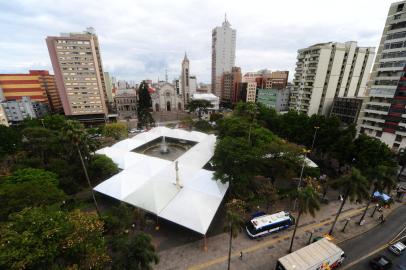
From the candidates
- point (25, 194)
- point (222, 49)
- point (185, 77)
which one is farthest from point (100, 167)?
point (222, 49)

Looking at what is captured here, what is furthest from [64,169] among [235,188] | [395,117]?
[395,117]

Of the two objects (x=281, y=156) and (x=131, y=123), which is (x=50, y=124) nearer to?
(x=131, y=123)

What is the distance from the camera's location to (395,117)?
43812 millimetres

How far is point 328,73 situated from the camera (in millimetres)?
62406

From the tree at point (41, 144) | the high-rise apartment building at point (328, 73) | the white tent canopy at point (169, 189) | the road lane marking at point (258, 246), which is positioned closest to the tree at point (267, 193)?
the road lane marking at point (258, 246)

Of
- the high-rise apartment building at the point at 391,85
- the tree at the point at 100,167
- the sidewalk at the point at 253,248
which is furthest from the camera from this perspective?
the high-rise apartment building at the point at 391,85

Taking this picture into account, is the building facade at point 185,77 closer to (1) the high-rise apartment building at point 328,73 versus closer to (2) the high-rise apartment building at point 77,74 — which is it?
(2) the high-rise apartment building at point 77,74

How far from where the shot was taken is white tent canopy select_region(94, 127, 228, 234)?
23062 millimetres

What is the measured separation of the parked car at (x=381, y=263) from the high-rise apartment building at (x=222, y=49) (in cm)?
13363

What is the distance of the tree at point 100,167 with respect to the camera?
31.8 m

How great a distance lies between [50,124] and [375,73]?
92.5 meters

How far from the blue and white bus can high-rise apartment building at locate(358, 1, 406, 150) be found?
43931 mm

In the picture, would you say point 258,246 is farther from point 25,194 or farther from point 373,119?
point 373,119

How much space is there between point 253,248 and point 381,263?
45.4 feet
